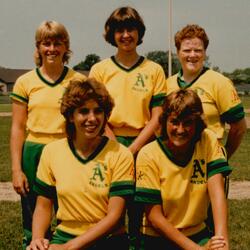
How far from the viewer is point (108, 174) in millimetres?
3621

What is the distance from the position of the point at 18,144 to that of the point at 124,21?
4.50ft

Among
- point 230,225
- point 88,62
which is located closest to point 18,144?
point 230,225

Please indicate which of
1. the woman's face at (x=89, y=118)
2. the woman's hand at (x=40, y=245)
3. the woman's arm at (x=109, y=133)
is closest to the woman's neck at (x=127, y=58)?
the woman's arm at (x=109, y=133)

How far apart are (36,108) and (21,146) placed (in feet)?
1.36

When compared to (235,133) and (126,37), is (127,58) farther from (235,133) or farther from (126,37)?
(235,133)

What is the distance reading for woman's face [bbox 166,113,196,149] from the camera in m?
3.61

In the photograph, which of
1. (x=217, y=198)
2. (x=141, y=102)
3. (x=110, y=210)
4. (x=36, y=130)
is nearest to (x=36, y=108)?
(x=36, y=130)

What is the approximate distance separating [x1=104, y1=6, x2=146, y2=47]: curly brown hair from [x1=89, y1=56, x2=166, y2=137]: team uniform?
0.27m

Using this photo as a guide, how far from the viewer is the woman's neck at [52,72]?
4.43 m

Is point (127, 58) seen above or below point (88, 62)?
above

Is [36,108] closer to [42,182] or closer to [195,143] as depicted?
[42,182]

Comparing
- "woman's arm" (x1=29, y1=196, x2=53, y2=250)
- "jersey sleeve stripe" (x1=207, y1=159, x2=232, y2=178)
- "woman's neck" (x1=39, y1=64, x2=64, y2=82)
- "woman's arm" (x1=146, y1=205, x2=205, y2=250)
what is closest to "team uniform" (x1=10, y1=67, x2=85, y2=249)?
"woman's neck" (x1=39, y1=64, x2=64, y2=82)

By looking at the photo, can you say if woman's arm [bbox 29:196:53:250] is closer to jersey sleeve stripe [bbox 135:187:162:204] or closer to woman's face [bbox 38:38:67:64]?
jersey sleeve stripe [bbox 135:187:162:204]

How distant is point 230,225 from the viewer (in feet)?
22.4
